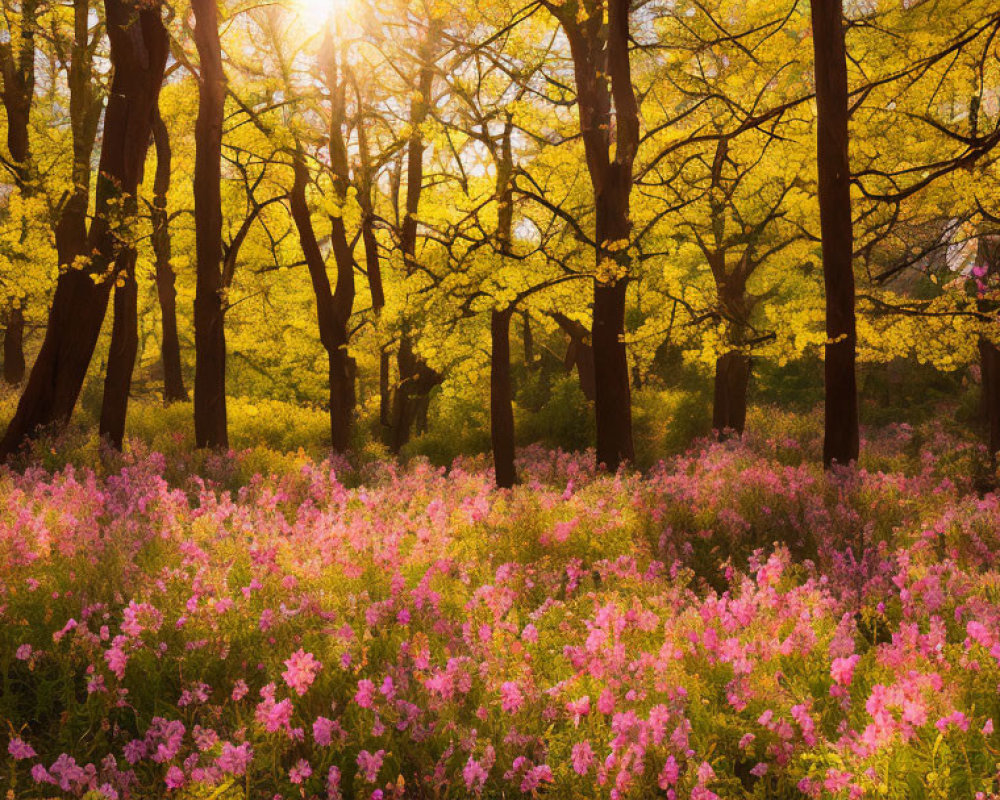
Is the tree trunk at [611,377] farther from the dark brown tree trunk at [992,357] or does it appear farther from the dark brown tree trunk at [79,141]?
the dark brown tree trunk at [79,141]

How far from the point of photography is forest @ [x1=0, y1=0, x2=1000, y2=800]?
3.30 m

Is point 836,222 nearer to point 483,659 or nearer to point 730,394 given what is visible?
point 483,659

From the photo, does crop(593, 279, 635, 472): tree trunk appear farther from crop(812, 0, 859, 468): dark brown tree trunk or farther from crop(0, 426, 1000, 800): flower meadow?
crop(0, 426, 1000, 800): flower meadow

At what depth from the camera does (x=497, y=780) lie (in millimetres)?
3168

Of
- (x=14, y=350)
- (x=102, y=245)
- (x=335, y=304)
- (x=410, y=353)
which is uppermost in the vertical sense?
(x=102, y=245)

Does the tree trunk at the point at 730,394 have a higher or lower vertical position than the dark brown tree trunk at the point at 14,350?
lower

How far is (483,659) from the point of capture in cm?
394

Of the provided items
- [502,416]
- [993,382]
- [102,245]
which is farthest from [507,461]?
[993,382]

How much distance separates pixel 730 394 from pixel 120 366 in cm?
1299

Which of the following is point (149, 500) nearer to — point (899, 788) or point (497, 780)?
point (497, 780)

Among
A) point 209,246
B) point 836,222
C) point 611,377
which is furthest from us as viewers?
point 209,246

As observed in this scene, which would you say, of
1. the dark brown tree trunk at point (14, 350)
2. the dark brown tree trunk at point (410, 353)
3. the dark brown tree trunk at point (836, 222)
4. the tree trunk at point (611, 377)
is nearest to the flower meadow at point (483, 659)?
the dark brown tree trunk at point (836, 222)

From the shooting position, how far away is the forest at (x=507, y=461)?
3297mm

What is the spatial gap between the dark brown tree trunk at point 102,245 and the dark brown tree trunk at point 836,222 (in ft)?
26.4
